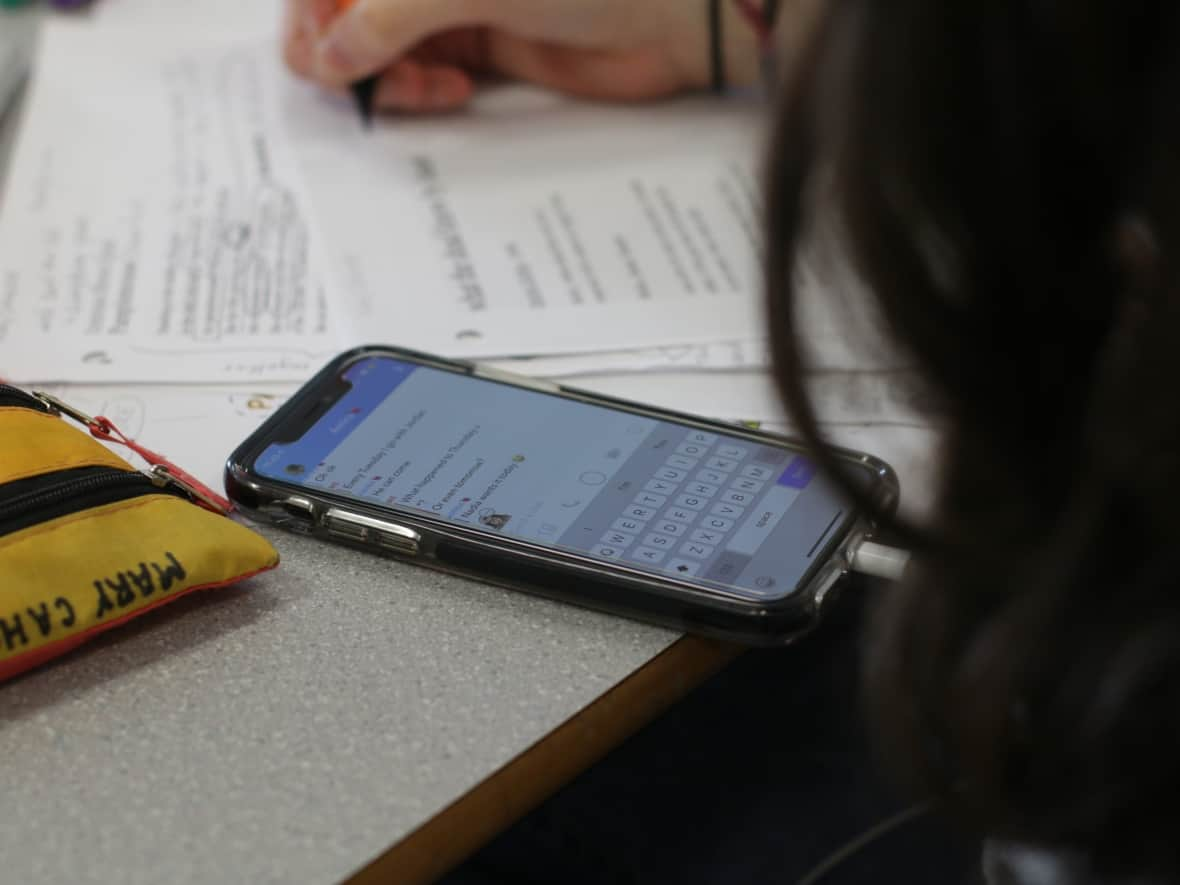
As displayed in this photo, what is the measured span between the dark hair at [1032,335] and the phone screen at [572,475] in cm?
15

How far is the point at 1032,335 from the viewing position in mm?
271

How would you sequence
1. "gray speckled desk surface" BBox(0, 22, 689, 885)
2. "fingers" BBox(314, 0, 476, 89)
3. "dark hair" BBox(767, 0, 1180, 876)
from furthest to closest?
"fingers" BBox(314, 0, 476, 89)
"gray speckled desk surface" BBox(0, 22, 689, 885)
"dark hair" BBox(767, 0, 1180, 876)

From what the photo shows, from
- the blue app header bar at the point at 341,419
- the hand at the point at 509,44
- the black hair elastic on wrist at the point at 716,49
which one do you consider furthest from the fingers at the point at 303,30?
the blue app header bar at the point at 341,419

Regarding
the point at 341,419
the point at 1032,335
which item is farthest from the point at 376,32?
the point at 1032,335

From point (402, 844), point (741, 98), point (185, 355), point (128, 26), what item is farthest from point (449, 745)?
point (128, 26)

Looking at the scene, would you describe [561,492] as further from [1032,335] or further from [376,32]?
[376,32]

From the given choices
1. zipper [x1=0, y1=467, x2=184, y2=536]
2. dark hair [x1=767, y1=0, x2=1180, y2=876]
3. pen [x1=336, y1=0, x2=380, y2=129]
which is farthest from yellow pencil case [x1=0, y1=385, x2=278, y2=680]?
pen [x1=336, y1=0, x2=380, y2=129]

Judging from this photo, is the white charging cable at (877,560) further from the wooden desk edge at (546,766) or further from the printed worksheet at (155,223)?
the printed worksheet at (155,223)

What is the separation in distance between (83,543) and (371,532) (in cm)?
10

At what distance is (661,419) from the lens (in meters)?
0.53

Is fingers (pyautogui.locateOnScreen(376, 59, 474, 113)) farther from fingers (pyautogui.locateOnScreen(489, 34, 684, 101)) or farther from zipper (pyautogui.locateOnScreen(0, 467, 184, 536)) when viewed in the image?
zipper (pyautogui.locateOnScreen(0, 467, 184, 536))

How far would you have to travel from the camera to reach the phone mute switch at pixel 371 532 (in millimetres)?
477

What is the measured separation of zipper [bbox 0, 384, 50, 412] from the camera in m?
0.49

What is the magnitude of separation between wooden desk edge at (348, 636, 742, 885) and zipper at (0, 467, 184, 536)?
0.55 feet
